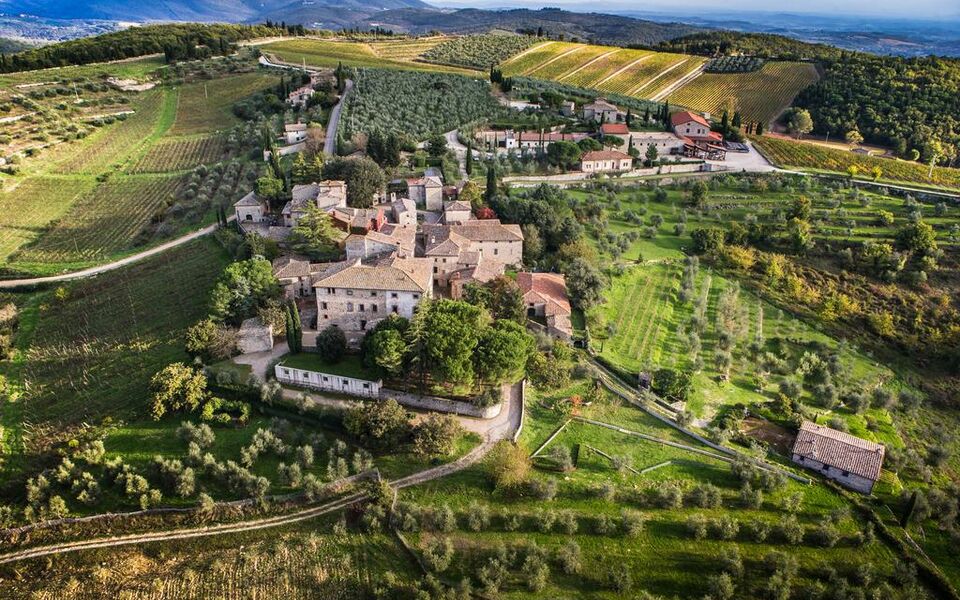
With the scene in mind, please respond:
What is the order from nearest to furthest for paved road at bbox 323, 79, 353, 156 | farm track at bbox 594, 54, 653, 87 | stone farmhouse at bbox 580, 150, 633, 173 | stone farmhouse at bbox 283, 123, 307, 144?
paved road at bbox 323, 79, 353, 156 < stone farmhouse at bbox 580, 150, 633, 173 < stone farmhouse at bbox 283, 123, 307, 144 < farm track at bbox 594, 54, 653, 87

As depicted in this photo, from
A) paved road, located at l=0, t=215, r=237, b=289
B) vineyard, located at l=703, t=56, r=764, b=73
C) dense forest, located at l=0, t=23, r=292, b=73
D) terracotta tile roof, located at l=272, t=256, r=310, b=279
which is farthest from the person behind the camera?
vineyard, located at l=703, t=56, r=764, b=73

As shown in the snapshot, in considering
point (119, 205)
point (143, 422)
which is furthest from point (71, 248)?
point (143, 422)

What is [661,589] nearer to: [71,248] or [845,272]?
[845,272]

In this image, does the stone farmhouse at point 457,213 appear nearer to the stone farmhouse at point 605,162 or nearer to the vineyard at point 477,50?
the stone farmhouse at point 605,162

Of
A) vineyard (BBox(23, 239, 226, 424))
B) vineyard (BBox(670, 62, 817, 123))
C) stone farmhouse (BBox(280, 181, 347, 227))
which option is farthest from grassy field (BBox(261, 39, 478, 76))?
vineyard (BBox(23, 239, 226, 424))

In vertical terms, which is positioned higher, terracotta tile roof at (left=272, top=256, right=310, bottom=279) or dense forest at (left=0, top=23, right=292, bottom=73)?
dense forest at (left=0, top=23, right=292, bottom=73)

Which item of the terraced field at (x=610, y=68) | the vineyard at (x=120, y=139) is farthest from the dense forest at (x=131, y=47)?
the terraced field at (x=610, y=68)

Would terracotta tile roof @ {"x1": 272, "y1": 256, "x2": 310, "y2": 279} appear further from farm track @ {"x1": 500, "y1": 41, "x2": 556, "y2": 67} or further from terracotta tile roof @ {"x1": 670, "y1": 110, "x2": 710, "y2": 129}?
farm track @ {"x1": 500, "y1": 41, "x2": 556, "y2": 67}
